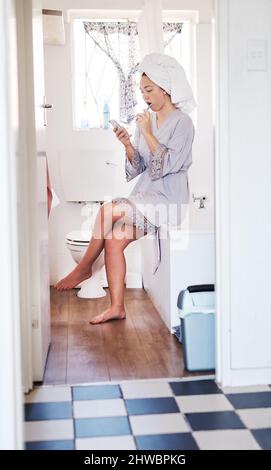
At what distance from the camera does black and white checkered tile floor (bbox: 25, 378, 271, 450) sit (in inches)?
89.3

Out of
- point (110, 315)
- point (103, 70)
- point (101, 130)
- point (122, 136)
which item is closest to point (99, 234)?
point (110, 315)

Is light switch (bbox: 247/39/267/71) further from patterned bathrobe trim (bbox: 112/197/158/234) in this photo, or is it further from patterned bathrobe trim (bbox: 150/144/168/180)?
patterned bathrobe trim (bbox: 112/197/158/234)

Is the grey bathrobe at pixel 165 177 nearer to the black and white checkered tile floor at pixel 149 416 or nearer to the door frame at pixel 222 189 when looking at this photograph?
the door frame at pixel 222 189

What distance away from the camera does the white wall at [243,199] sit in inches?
111

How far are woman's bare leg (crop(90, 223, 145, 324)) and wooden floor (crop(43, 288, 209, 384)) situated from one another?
73mm

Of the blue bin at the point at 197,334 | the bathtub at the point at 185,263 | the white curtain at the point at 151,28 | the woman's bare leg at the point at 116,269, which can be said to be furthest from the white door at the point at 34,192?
the white curtain at the point at 151,28

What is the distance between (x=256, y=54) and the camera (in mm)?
2826

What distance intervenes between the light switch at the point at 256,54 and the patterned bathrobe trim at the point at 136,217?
1896 millimetres

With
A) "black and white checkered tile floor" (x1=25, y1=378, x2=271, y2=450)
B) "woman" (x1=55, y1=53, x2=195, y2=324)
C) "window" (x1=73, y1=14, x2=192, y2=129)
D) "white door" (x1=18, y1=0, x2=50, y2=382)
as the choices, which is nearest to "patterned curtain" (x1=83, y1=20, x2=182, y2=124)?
"window" (x1=73, y1=14, x2=192, y2=129)

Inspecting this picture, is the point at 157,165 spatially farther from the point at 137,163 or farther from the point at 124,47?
the point at 124,47

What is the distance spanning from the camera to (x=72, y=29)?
5.00 m
